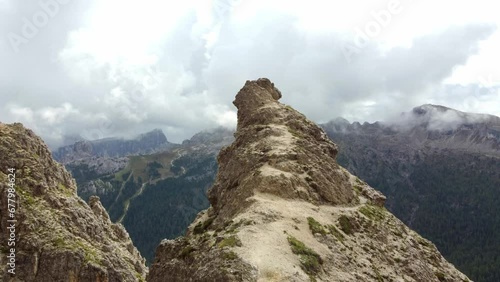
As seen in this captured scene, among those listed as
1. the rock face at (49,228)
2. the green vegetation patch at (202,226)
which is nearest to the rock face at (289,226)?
the green vegetation patch at (202,226)

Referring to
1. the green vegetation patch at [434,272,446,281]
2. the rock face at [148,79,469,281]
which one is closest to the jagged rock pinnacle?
the rock face at [148,79,469,281]

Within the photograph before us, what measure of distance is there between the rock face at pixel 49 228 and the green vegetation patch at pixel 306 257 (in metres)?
76.6

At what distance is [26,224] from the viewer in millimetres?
105938

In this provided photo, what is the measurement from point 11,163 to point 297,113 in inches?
3392

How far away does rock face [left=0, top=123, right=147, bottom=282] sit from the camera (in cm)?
10231

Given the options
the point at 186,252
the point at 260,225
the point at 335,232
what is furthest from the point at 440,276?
the point at 186,252

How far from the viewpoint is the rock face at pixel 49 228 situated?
102 m

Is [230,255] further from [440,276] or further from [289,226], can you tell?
[440,276]

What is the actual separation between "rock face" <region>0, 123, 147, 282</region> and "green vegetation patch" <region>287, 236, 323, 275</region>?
7663cm

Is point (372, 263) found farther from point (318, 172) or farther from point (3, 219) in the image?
point (3, 219)

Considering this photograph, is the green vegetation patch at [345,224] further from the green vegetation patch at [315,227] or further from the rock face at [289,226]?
the green vegetation patch at [315,227]

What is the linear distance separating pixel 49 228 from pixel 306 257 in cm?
8728

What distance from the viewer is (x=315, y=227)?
2156 inches

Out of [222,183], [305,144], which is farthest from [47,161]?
[305,144]
